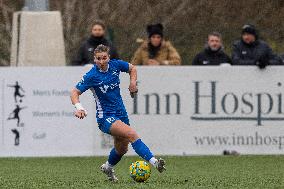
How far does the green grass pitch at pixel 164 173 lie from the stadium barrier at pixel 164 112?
459mm

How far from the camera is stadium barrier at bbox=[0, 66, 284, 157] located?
19.6 m

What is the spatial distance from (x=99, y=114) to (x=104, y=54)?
75cm

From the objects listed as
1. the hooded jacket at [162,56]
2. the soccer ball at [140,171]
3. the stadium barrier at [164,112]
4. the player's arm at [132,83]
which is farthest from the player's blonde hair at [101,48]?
the hooded jacket at [162,56]

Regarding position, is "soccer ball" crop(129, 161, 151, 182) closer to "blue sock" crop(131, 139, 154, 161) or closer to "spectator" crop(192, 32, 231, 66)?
"blue sock" crop(131, 139, 154, 161)

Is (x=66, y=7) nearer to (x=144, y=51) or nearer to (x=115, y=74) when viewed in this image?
(x=144, y=51)

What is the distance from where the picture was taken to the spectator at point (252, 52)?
19531 millimetres

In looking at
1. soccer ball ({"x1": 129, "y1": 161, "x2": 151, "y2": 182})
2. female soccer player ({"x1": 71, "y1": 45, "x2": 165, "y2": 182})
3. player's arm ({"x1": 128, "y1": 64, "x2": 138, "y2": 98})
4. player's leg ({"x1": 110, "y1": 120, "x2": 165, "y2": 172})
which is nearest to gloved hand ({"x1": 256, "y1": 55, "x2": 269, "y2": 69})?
player's arm ({"x1": 128, "y1": 64, "x2": 138, "y2": 98})

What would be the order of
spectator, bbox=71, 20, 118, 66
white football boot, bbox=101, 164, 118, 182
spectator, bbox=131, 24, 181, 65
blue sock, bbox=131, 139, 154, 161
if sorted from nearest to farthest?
blue sock, bbox=131, 139, 154, 161 → white football boot, bbox=101, 164, 118, 182 → spectator, bbox=71, 20, 118, 66 → spectator, bbox=131, 24, 181, 65

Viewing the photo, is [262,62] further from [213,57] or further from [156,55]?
[156,55]

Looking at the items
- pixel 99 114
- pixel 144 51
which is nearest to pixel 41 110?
pixel 144 51

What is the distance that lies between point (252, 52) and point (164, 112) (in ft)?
5.65

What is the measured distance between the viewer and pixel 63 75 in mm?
19641

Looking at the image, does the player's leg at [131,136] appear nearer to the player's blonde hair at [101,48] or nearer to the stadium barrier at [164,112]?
the player's blonde hair at [101,48]

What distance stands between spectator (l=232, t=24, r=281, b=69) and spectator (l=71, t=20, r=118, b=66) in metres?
2.01
